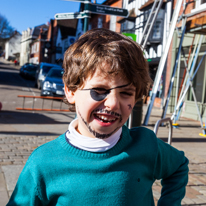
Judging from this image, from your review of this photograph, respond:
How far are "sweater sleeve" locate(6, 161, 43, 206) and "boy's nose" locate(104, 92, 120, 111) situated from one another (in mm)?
485

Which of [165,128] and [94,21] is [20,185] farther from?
[94,21]

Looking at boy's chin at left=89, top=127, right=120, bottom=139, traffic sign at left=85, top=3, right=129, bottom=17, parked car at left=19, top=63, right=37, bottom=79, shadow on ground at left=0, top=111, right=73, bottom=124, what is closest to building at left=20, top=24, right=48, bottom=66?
parked car at left=19, top=63, right=37, bottom=79

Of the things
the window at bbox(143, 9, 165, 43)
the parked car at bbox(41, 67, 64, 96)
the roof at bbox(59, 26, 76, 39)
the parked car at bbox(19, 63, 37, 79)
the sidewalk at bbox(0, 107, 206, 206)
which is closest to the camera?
the sidewalk at bbox(0, 107, 206, 206)

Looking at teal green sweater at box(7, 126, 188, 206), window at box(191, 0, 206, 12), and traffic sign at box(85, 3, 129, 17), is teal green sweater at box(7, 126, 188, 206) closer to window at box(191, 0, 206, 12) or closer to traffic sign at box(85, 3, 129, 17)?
traffic sign at box(85, 3, 129, 17)

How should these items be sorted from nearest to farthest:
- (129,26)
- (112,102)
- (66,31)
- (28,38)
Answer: (112,102) → (129,26) → (66,31) → (28,38)

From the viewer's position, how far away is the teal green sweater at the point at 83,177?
1387 mm

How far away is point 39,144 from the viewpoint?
6.43 m

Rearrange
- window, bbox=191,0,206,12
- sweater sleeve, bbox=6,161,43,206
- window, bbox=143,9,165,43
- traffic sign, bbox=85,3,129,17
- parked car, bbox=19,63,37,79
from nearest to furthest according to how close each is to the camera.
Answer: sweater sleeve, bbox=6,161,43,206
traffic sign, bbox=85,3,129,17
window, bbox=191,0,206,12
window, bbox=143,9,165,43
parked car, bbox=19,63,37,79

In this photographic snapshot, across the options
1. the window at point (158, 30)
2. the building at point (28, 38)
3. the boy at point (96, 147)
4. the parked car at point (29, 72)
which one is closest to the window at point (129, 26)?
the window at point (158, 30)

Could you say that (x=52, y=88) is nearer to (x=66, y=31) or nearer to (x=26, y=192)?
(x=26, y=192)

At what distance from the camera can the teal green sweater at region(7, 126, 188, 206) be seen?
4.55 feet

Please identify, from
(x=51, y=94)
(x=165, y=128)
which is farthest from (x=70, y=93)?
(x=51, y=94)

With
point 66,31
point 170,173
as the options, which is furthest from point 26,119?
point 66,31

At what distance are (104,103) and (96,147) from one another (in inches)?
8.8
